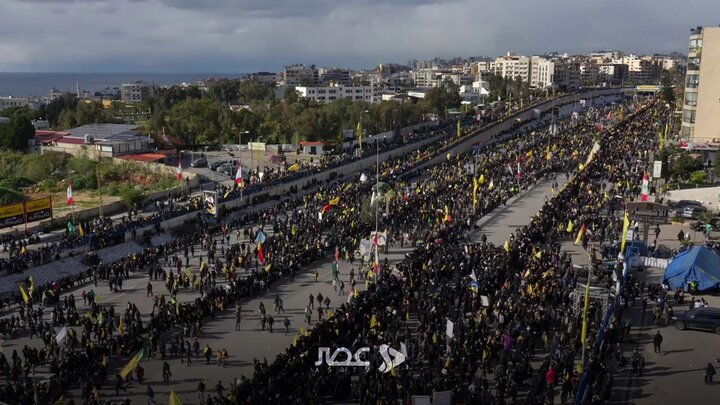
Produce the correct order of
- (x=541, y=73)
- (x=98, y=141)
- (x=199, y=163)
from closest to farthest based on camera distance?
(x=199, y=163)
(x=98, y=141)
(x=541, y=73)

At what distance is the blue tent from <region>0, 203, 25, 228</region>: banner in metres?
28.4

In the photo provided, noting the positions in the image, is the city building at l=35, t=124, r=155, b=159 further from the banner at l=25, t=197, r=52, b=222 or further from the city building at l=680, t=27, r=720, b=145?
the city building at l=680, t=27, r=720, b=145

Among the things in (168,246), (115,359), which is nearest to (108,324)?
(115,359)

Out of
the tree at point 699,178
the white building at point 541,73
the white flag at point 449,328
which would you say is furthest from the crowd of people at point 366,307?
the white building at point 541,73

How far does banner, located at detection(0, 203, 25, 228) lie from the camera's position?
30312mm

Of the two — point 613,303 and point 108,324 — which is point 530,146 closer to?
point 613,303

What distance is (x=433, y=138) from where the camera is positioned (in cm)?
7100

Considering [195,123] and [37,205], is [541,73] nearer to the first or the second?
[195,123]

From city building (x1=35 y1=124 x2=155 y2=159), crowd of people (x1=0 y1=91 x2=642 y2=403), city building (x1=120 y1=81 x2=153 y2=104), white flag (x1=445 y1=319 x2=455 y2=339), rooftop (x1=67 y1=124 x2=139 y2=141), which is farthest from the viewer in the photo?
city building (x1=120 y1=81 x2=153 y2=104)

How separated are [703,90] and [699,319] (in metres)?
39.0

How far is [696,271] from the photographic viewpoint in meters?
23.7

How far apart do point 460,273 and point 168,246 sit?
45.0 ft

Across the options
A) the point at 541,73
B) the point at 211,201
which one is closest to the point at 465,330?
the point at 211,201

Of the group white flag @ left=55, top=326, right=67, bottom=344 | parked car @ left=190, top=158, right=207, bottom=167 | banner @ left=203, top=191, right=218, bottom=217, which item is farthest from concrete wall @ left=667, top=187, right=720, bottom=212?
parked car @ left=190, top=158, right=207, bottom=167
